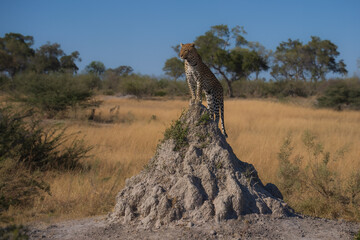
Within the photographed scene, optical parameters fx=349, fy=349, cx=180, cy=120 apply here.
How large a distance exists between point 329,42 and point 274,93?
14.7m

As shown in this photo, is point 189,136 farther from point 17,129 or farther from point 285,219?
point 17,129

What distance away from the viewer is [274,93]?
3600cm

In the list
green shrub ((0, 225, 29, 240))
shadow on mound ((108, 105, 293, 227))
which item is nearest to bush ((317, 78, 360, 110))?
shadow on mound ((108, 105, 293, 227))

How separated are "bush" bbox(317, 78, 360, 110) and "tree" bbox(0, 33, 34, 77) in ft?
103

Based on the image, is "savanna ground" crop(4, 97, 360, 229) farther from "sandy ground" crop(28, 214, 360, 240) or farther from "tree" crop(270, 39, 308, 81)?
"tree" crop(270, 39, 308, 81)

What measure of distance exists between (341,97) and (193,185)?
19215 millimetres

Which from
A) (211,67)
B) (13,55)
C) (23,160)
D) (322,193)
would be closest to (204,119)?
(322,193)

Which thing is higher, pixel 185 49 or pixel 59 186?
pixel 185 49

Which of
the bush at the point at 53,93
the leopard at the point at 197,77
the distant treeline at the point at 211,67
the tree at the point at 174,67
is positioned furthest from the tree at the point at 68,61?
the leopard at the point at 197,77

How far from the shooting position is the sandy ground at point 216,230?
3094 mm

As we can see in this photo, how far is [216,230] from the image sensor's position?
123 inches

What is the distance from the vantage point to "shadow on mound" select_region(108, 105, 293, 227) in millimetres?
3322

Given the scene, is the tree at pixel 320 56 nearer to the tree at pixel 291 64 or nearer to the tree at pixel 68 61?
the tree at pixel 291 64

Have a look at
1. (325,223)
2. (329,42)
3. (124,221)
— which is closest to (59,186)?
(124,221)
